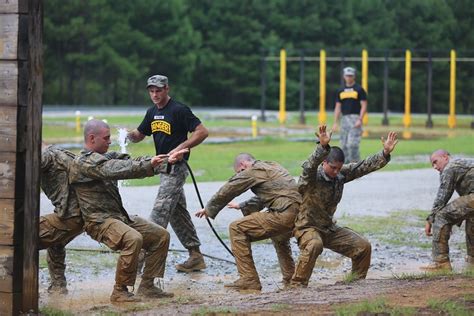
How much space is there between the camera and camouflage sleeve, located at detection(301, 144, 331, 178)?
1003 cm

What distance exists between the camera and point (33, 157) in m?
8.59

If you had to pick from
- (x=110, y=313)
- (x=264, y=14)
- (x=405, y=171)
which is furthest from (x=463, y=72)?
(x=110, y=313)

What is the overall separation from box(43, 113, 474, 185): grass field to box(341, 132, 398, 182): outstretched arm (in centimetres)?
986

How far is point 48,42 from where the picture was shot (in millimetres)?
55219

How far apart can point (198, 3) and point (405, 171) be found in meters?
39.8

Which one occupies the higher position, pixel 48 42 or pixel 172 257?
pixel 48 42

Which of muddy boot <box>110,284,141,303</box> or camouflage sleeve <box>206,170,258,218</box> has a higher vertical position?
camouflage sleeve <box>206,170,258,218</box>

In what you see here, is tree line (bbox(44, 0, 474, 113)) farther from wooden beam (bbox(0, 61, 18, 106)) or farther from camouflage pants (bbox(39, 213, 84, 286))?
wooden beam (bbox(0, 61, 18, 106))

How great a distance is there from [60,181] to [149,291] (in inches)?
51.5

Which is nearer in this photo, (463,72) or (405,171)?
(405,171)

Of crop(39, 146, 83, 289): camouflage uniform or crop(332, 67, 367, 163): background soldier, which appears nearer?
crop(39, 146, 83, 289): camouflage uniform

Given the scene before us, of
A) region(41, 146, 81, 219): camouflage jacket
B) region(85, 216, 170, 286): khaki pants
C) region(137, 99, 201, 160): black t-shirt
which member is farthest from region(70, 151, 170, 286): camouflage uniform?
region(137, 99, 201, 160): black t-shirt

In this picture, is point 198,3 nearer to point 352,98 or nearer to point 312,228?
point 352,98

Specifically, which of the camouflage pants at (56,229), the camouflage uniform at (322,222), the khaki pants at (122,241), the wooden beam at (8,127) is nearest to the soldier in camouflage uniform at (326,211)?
the camouflage uniform at (322,222)
